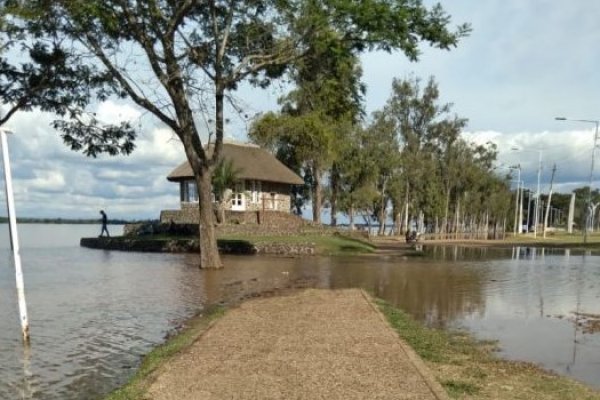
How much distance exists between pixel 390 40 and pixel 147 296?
11.1 meters

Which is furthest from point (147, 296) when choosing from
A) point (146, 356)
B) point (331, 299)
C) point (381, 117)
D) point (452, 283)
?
point (381, 117)

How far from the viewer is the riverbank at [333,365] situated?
24.6 feet

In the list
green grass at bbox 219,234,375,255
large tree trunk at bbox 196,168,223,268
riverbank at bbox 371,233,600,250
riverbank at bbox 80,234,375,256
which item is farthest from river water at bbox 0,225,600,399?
riverbank at bbox 371,233,600,250

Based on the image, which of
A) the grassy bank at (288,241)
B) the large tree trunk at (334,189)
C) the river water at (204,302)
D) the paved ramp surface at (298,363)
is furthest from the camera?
the large tree trunk at (334,189)

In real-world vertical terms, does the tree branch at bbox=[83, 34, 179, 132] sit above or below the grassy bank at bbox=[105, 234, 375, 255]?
above

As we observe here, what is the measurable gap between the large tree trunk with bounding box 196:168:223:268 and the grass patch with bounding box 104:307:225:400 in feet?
32.3

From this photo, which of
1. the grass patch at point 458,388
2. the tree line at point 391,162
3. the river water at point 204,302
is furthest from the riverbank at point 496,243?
the grass patch at point 458,388

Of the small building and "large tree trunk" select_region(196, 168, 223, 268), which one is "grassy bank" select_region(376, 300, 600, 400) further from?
the small building

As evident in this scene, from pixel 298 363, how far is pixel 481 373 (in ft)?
8.26

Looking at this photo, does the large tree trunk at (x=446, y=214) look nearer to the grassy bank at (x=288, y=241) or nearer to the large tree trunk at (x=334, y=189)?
the large tree trunk at (x=334, y=189)

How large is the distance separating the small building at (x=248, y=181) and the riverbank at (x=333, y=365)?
35455mm

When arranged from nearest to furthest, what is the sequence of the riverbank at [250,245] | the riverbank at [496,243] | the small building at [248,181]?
the riverbank at [250,245] < the small building at [248,181] < the riverbank at [496,243]

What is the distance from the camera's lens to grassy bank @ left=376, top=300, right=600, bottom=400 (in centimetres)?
757

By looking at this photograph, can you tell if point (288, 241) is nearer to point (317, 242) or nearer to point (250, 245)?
point (317, 242)
